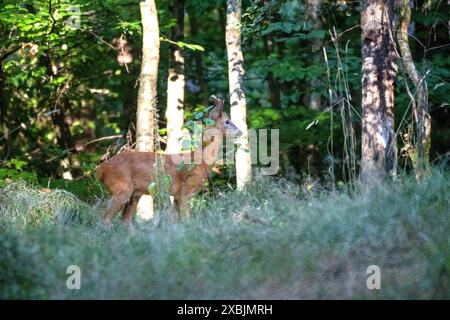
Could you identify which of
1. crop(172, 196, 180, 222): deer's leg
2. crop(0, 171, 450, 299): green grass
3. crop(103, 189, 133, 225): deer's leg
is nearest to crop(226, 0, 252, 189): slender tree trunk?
crop(172, 196, 180, 222): deer's leg

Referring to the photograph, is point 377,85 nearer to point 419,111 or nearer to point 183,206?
point 419,111

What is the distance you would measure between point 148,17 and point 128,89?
16.2ft

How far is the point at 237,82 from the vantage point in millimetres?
11523

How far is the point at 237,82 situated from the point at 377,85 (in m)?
2.42

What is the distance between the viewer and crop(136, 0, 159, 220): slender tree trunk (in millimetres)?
11664

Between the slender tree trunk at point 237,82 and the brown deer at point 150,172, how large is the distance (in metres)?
0.14

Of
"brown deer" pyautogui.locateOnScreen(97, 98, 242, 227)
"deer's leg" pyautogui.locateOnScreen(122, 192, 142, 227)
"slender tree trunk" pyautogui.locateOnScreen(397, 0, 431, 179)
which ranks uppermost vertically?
"slender tree trunk" pyautogui.locateOnScreen(397, 0, 431, 179)

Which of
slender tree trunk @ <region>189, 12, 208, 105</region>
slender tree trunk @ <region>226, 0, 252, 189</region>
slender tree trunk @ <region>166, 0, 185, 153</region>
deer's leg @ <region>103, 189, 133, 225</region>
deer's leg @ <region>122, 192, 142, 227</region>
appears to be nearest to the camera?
deer's leg @ <region>103, 189, 133, 225</region>

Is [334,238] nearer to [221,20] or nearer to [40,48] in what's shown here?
[40,48]

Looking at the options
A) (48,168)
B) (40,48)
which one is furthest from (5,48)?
(48,168)

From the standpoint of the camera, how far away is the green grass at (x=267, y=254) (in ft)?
20.9

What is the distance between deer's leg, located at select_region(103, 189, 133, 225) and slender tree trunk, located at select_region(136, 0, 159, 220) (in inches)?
28.3

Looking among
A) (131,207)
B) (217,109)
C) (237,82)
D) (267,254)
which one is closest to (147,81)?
(217,109)

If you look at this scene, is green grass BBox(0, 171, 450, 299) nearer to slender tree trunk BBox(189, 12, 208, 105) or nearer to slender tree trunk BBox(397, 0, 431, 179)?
slender tree trunk BBox(397, 0, 431, 179)
